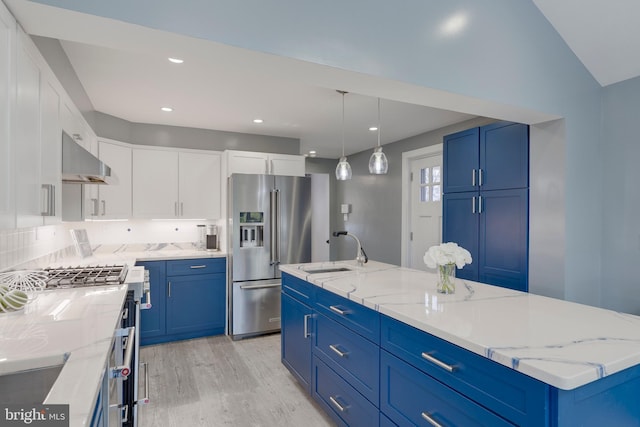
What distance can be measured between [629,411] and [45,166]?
2641 mm

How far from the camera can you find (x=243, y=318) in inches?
150

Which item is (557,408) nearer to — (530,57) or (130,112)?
(530,57)

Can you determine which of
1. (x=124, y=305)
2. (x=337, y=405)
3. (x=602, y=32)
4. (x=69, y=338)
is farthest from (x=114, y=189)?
(x=602, y=32)

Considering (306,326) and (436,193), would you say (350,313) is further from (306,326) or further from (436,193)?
(436,193)

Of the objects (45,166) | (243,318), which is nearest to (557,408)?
(45,166)

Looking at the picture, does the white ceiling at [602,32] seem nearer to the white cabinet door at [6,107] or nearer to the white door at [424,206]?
the white door at [424,206]

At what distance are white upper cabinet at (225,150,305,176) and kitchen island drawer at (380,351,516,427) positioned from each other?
298 cm

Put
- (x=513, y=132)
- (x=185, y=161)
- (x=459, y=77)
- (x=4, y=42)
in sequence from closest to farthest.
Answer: (x=4, y=42) → (x=459, y=77) → (x=513, y=132) → (x=185, y=161)

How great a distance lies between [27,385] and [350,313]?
1.38 m

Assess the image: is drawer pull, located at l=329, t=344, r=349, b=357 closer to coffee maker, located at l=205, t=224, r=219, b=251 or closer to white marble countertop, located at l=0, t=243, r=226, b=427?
white marble countertop, located at l=0, t=243, r=226, b=427

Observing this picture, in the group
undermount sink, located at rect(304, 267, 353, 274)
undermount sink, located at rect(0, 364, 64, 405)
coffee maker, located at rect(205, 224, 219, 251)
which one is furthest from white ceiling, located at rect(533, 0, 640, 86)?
coffee maker, located at rect(205, 224, 219, 251)

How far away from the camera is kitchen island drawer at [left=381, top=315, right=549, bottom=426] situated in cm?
104

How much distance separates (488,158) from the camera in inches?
117

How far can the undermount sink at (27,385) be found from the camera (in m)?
0.99
